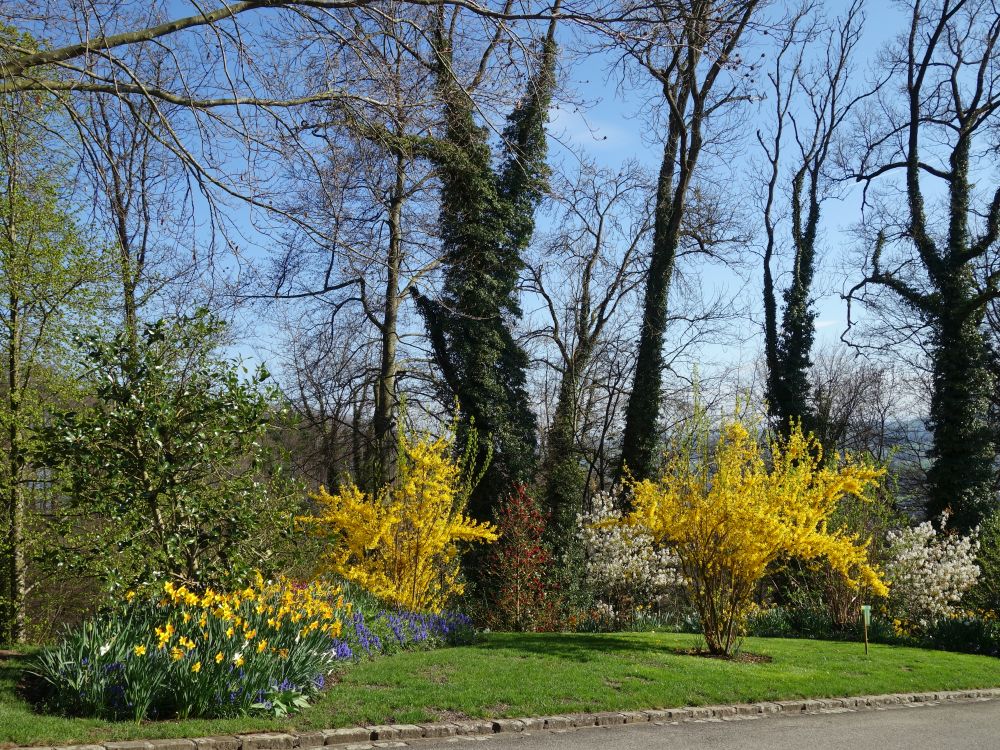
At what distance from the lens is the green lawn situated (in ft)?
20.1

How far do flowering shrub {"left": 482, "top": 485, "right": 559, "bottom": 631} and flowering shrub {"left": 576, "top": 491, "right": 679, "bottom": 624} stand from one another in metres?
1.62

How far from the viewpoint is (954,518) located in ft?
60.4

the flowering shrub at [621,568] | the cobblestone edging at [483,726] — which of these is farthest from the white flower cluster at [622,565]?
the cobblestone edging at [483,726]

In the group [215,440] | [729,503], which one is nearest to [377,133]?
[215,440]

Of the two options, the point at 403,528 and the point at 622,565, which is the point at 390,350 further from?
the point at 622,565

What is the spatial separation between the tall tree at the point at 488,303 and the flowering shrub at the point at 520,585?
7.29ft

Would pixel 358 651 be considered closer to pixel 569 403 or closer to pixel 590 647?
pixel 590 647

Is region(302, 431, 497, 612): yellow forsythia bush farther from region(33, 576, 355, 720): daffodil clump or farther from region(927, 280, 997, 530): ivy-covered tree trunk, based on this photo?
region(927, 280, 997, 530): ivy-covered tree trunk

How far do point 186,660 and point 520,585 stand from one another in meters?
8.17

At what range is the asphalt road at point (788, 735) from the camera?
654 cm

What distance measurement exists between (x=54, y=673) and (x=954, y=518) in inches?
728

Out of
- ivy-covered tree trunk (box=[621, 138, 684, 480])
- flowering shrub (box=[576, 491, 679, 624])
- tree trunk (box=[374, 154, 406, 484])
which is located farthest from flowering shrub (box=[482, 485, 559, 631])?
ivy-covered tree trunk (box=[621, 138, 684, 480])

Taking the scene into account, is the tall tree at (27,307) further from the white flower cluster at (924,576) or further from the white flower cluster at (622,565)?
the white flower cluster at (924,576)

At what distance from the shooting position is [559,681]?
27.0ft
